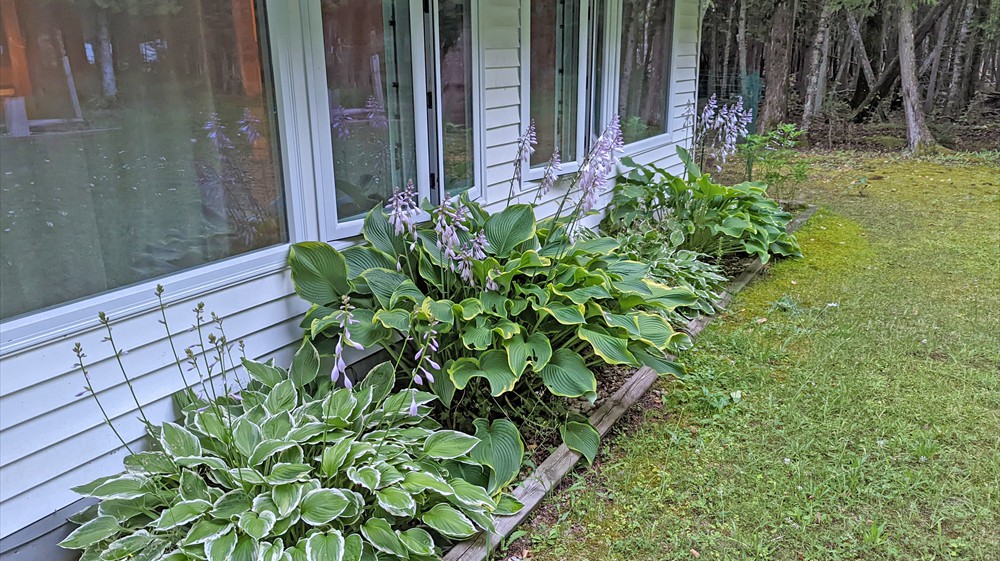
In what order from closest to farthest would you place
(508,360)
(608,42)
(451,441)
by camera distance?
(451,441) < (508,360) < (608,42)

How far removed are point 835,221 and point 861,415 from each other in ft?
13.9

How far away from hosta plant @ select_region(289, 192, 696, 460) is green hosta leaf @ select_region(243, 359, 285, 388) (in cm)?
20

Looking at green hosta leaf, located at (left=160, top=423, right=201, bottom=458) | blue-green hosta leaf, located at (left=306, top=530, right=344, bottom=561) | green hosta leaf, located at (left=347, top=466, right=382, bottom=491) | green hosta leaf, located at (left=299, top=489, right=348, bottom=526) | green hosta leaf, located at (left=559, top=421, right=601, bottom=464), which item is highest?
green hosta leaf, located at (left=160, top=423, right=201, bottom=458)

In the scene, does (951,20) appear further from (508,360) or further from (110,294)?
(110,294)

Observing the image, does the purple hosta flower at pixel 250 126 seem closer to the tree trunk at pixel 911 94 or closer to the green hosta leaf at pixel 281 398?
the green hosta leaf at pixel 281 398

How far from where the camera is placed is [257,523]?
1.83m

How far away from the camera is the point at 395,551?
1.92 meters

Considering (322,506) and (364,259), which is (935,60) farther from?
(322,506)

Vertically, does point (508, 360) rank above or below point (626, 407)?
above

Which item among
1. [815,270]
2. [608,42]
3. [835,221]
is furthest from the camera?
[835,221]

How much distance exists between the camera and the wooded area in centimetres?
1179

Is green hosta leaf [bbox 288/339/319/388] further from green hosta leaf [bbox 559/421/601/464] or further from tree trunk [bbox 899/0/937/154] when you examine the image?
tree trunk [bbox 899/0/937/154]

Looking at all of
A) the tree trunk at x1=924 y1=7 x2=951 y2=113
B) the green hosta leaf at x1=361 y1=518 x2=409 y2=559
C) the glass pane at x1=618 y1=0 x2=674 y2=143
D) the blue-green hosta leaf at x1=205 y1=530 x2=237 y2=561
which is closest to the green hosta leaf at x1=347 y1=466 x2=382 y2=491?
the green hosta leaf at x1=361 y1=518 x2=409 y2=559

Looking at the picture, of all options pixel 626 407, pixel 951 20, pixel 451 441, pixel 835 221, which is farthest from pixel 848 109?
pixel 451 441
